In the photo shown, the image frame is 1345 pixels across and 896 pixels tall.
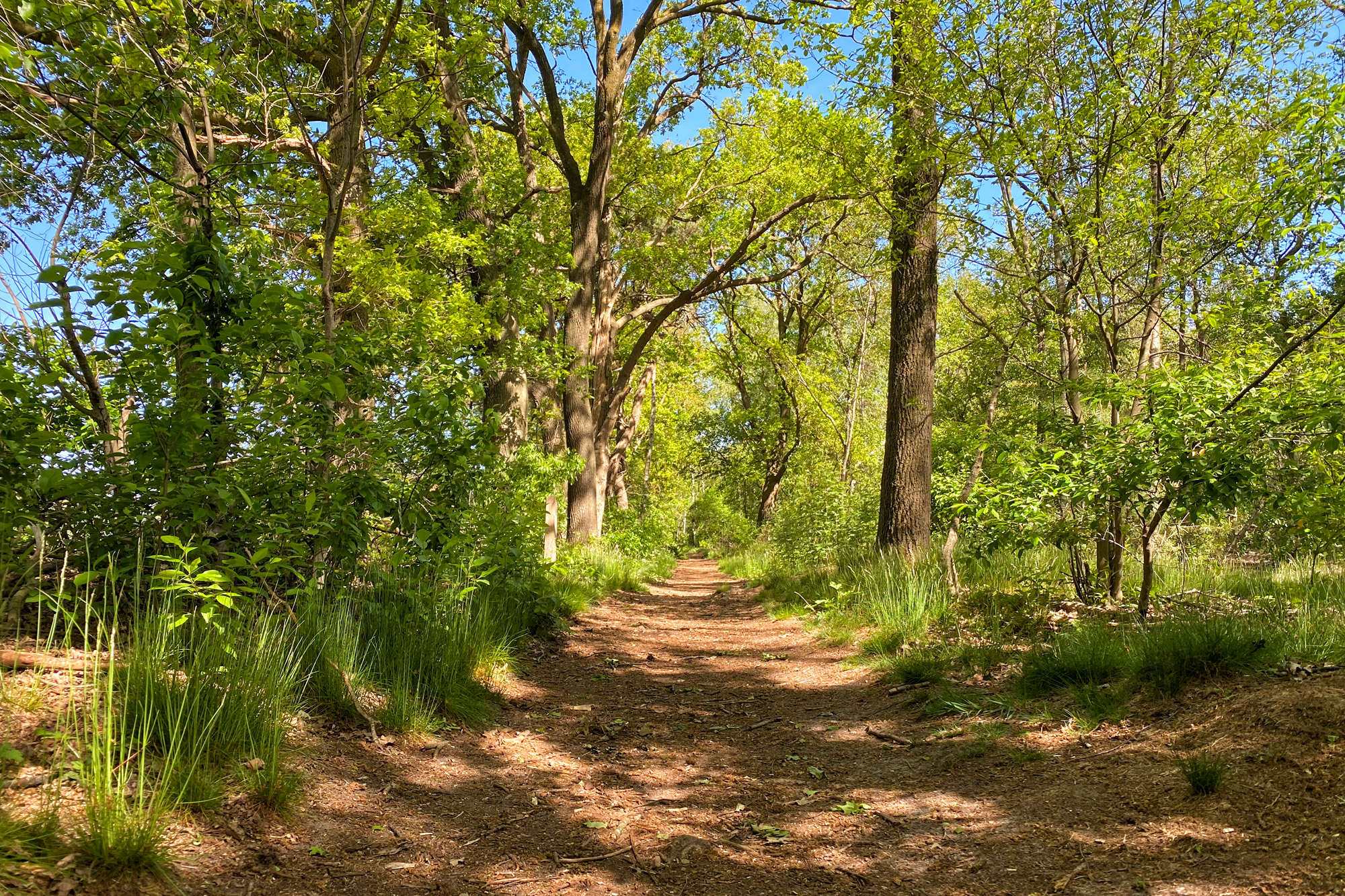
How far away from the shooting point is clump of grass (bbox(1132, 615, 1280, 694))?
145 inches

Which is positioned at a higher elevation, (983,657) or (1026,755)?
(983,657)

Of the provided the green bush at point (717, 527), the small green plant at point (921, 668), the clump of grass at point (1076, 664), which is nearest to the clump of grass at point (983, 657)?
the small green plant at point (921, 668)

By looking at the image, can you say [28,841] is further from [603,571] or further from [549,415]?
[549,415]

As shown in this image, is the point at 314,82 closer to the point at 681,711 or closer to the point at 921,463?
the point at 681,711

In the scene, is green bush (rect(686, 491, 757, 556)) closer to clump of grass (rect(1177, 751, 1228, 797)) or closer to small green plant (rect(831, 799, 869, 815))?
small green plant (rect(831, 799, 869, 815))

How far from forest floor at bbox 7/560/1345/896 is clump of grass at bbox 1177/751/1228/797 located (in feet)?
0.13

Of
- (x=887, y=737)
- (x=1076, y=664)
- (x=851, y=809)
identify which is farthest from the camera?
(x=887, y=737)

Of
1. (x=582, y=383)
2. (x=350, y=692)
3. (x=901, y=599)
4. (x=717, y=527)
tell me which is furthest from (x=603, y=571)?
(x=717, y=527)

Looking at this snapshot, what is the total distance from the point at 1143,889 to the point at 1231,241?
5.27 m

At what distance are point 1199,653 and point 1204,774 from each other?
3.71 feet

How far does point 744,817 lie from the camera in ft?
11.1

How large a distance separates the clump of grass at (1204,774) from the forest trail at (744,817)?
62 millimetres

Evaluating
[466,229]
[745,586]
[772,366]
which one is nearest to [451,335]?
[466,229]

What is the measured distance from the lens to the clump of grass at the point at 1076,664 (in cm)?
412
